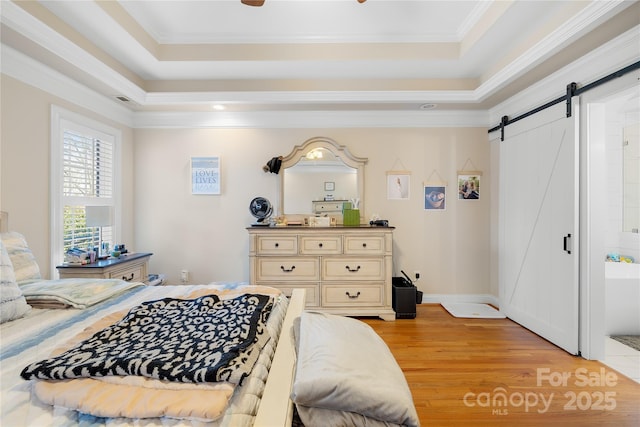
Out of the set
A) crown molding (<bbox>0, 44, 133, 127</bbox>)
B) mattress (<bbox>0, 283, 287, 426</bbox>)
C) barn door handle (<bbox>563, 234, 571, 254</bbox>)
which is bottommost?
mattress (<bbox>0, 283, 287, 426</bbox>)

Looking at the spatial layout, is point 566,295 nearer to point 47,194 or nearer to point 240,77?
point 240,77

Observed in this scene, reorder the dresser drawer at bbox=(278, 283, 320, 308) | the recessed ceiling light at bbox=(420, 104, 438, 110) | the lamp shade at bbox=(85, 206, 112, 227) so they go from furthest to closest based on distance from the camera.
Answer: the recessed ceiling light at bbox=(420, 104, 438, 110)
the dresser drawer at bbox=(278, 283, 320, 308)
the lamp shade at bbox=(85, 206, 112, 227)

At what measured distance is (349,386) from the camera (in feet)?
3.03

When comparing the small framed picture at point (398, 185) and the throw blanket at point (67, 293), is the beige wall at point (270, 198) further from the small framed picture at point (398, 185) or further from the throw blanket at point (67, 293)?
the throw blanket at point (67, 293)

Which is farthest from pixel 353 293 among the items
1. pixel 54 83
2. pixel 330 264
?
pixel 54 83

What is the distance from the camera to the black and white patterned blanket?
0.86 m

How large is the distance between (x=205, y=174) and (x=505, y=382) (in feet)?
12.3

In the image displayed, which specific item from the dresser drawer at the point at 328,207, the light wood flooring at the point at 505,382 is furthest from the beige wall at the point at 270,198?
the light wood flooring at the point at 505,382

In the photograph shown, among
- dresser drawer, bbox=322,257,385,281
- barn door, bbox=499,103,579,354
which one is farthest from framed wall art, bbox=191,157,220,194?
barn door, bbox=499,103,579,354

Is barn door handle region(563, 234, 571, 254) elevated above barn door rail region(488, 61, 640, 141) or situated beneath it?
situated beneath

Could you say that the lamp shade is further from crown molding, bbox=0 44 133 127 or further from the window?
crown molding, bbox=0 44 133 127

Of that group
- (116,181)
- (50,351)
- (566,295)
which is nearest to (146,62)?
(116,181)

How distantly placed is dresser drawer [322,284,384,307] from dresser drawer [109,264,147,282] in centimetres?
202

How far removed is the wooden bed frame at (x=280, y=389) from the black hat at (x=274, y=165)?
8.36 feet
